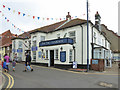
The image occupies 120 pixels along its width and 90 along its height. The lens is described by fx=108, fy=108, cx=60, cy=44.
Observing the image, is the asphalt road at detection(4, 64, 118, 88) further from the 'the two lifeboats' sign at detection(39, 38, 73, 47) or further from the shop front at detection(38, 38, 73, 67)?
the 'the two lifeboats' sign at detection(39, 38, 73, 47)

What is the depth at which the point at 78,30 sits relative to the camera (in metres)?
15.0

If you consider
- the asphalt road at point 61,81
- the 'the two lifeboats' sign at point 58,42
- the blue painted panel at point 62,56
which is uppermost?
the 'the two lifeboats' sign at point 58,42

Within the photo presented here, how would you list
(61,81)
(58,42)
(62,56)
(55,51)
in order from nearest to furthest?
(61,81)
(62,56)
(58,42)
(55,51)

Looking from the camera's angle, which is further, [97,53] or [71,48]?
[97,53]

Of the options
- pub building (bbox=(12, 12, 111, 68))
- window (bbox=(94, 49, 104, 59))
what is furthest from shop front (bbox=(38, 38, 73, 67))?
window (bbox=(94, 49, 104, 59))

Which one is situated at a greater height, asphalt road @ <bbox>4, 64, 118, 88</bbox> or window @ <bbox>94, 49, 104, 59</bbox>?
window @ <bbox>94, 49, 104, 59</bbox>

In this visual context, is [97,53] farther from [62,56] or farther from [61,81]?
[61,81]

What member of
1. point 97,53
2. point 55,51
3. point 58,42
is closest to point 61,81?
point 58,42

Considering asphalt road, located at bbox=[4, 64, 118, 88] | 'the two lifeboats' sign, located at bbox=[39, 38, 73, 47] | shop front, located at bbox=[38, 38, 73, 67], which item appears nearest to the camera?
asphalt road, located at bbox=[4, 64, 118, 88]

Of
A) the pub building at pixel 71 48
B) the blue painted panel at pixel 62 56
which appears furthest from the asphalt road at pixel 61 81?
the blue painted panel at pixel 62 56

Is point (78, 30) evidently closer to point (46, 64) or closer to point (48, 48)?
point (48, 48)

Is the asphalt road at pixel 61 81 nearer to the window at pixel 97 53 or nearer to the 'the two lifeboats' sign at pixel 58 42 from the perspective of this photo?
the 'the two lifeboats' sign at pixel 58 42

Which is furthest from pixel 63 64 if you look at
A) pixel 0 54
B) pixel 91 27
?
pixel 0 54

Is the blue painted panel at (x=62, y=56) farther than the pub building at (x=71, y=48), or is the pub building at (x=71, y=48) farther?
the blue painted panel at (x=62, y=56)
